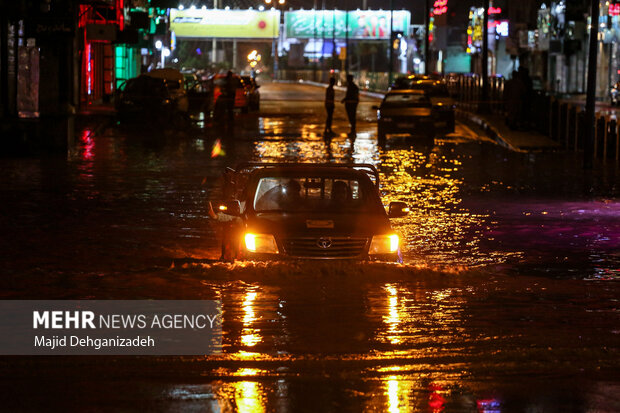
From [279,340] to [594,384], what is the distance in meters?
2.51

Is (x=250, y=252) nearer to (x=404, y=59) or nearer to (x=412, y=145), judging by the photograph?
(x=412, y=145)

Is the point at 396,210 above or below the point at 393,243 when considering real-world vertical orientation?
above

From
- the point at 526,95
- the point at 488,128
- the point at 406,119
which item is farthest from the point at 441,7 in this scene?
the point at 406,119

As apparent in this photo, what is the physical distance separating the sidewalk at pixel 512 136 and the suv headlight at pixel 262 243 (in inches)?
881

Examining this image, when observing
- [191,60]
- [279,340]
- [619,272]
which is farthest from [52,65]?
[191,60]

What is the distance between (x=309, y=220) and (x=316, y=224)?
11 cm

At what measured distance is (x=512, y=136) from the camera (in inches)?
1410

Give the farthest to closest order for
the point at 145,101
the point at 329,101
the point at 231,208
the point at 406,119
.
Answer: the point at 145,101, the point at 329,101, the point at 406,119, the point at 231,208

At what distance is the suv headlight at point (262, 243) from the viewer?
11156mm

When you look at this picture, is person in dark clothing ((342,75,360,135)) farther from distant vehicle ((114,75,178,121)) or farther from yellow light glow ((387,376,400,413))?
yellow light glow ((387,376,400,413))

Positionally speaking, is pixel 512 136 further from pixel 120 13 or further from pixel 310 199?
pixel 310 199

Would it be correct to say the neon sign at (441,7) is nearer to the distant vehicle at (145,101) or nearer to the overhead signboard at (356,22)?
the overhead signboard at (356,22)

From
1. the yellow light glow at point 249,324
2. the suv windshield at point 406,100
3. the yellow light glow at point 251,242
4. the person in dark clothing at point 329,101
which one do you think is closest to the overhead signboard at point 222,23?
the person in dark clothing at point 329,101

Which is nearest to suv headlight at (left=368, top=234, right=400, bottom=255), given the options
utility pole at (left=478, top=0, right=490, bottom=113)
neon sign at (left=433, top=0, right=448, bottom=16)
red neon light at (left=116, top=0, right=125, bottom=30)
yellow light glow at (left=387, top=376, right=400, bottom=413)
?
yellow light glow at (left=387, top=376, right=400, bottom=413)
